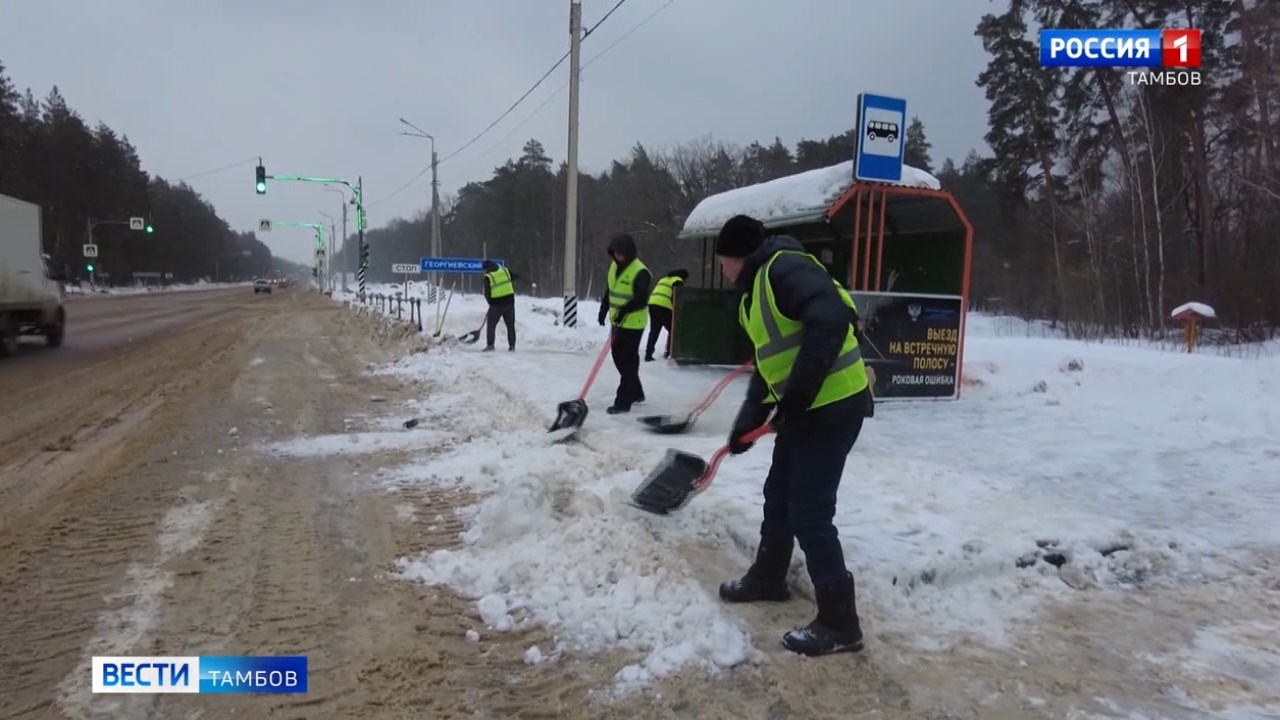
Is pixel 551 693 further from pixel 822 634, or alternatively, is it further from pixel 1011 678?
pixel 1011 678

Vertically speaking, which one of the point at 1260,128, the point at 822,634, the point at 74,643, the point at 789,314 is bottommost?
the point at 74,643

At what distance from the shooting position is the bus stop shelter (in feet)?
31.9

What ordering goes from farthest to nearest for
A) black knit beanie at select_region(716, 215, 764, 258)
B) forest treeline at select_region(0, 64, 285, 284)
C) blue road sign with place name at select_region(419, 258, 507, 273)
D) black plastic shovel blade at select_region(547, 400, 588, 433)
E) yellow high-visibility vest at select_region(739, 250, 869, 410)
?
forest treeline at select_region(0, 64, 285, 284)
blue road sign with place name at select_region(419, 258, 507, 273)
black plastic shovel blade at select_region(547, 400, 588, 433)
black knit beanie at select_region(716, 215, 764, 258)
yellow high-visibility vest at select_region(739, 250, 869, 410)

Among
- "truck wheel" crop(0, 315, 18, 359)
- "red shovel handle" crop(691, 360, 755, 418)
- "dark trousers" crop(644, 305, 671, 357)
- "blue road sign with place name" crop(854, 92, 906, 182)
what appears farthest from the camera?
"truck wheel" crop(0, 315, 18, 359)

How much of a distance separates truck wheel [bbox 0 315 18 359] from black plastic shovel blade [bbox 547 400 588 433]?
12900mm

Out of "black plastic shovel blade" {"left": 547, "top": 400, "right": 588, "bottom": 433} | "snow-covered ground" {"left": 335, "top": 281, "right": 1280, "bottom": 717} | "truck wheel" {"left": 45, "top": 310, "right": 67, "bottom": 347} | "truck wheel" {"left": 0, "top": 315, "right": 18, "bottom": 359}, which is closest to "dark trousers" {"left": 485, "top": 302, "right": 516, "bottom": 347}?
"snow-covered ground" {"left": 335, "top": 281, "right": 1280, "bottom": 717}

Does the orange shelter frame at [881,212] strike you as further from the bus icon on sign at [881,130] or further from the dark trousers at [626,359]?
the dark trousers at [626,359]

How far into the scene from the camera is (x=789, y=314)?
3.46 meters

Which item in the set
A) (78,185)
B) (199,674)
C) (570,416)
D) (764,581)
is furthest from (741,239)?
(78,185)

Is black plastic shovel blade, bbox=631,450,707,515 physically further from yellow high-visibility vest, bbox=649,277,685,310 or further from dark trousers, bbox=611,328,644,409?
yellow high-visibility vest, bbox=649,277,685,310

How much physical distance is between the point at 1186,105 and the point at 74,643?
31.9m

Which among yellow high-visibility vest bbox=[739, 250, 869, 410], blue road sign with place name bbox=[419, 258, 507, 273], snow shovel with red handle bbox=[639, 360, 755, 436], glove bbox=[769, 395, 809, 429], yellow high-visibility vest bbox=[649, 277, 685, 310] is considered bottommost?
snow shovel with red handle bbox=[639, 360, 755, 436]

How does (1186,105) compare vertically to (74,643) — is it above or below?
above

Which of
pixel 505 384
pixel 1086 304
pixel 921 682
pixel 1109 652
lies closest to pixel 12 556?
pixel 921 682
